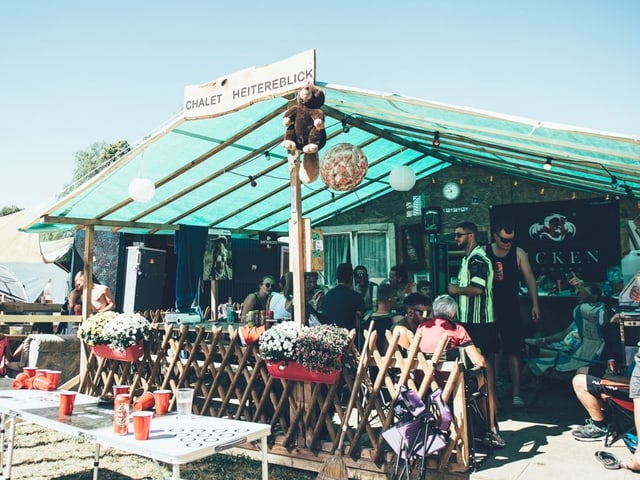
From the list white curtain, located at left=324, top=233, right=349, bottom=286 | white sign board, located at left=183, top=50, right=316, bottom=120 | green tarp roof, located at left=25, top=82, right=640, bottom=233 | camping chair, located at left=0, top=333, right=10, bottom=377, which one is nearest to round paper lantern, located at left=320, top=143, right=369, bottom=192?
green tarp roof, located at left=25, top=82, right=640, bottom=233

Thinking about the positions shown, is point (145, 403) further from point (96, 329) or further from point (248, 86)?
point (248, 86)

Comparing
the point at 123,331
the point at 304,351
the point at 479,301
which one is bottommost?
the point at 304,351

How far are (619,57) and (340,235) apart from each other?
5567mm

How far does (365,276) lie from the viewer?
27.2 ft

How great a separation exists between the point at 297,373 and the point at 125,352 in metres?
2.10

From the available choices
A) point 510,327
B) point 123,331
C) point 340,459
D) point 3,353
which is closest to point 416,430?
point 340,459

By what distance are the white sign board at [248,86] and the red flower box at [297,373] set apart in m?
2.13

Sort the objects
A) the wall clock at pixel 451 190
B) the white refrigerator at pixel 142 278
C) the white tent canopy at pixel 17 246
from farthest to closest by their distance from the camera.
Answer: the white tent canopy at pixel 17 246, the white refrigerator at pixel 142 278, the wall clock at pixel 451 190

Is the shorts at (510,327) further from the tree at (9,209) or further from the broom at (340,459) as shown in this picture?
the tree at (9,209)

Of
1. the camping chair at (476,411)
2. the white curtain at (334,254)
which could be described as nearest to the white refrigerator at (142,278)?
the white curtain at (334,254)

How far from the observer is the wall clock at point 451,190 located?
336 inches

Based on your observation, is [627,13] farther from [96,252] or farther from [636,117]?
[96,252]

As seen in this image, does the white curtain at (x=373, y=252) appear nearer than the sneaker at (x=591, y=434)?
No

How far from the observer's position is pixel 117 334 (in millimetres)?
4902
